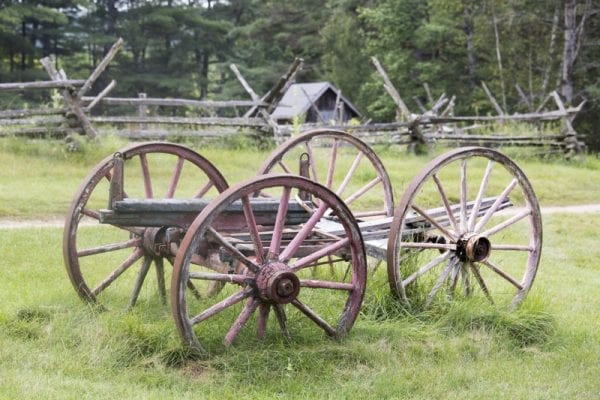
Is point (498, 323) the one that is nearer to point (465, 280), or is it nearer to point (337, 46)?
point (465, 280)

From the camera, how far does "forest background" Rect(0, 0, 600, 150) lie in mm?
28562

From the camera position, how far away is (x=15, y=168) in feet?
44.5

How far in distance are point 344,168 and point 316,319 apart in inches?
415

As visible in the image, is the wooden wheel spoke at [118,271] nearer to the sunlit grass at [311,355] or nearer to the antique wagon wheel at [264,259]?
the sunlit grass at [311,355]

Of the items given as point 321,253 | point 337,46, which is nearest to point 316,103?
point 337,46

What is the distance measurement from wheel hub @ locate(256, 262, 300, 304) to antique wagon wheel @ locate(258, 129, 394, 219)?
1.10 metres

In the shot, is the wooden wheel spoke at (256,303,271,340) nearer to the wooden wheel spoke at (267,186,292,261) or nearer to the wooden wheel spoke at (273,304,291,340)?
the wooden wheel spoke at (273,304,291,340)

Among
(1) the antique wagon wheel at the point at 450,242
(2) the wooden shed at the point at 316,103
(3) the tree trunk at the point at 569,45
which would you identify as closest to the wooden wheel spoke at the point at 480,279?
(1) the antique wagon wheel at the point at 450,242

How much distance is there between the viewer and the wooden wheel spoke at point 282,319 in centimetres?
514

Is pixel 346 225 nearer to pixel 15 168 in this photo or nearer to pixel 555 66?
pixel 15 168

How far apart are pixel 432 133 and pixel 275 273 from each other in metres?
15.0

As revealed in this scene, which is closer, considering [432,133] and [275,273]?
[275,273]

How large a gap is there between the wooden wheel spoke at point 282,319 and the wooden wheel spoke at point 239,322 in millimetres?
188

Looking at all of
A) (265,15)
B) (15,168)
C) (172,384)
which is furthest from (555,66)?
(172,384)
